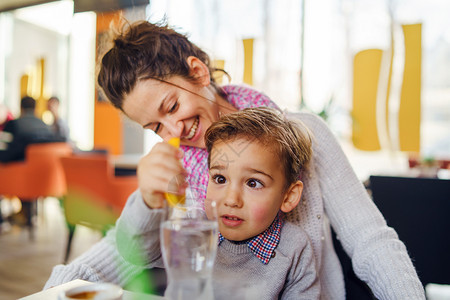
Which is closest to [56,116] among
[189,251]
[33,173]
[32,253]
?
[33,173]

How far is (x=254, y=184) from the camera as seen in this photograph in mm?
881

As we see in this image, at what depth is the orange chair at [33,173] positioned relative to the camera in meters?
3.70

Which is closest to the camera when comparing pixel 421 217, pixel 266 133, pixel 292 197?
pixel 266 133

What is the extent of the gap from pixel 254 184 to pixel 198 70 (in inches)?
13.6

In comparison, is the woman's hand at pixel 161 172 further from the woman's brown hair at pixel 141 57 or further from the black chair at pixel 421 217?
the black chair at pixel 421 217

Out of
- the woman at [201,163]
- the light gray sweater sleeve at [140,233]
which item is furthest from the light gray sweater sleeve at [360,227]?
the light gray sweater sleeve at [140,233]

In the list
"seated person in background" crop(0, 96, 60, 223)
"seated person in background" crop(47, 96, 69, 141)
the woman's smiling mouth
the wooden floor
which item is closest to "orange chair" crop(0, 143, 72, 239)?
"seated person in background" crop(0, 96, 60, 223)

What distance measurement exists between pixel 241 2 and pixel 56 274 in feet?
18.3

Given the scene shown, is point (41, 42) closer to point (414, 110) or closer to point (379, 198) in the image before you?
point (414, 110)

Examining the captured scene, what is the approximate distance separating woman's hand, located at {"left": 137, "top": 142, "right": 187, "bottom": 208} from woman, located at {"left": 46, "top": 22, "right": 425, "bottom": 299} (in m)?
0.19

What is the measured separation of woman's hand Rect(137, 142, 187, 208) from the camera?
0.67m

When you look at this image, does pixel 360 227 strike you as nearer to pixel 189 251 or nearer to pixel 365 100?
pixel 189 251

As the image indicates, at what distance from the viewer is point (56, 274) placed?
96cm

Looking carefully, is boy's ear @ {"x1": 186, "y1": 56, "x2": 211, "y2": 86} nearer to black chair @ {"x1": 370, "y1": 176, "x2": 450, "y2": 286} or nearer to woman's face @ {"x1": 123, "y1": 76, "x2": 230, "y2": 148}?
woman's face @ {"x1": 123, "y1": 76, "x2": 230, "y2": 148}
